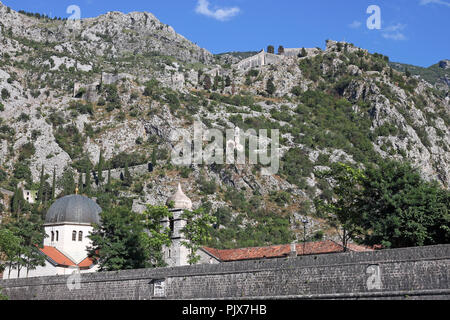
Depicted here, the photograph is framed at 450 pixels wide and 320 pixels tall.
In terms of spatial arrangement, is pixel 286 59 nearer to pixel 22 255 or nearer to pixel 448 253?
pixel 22 255

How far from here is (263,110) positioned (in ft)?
495

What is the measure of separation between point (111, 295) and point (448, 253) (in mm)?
20028

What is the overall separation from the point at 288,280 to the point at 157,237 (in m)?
20.1

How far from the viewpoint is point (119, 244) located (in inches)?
1944

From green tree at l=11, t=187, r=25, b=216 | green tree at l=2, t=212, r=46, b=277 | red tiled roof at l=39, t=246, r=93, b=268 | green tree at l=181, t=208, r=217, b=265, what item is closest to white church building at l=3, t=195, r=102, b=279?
red tiled roof at l=39, t=246, r=93, b=268

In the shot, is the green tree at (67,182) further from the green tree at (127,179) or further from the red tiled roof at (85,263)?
the red tiled roof at (85,263)

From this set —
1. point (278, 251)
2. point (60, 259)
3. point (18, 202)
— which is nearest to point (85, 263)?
point (60, 259)

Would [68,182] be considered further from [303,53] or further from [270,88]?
[303,53]

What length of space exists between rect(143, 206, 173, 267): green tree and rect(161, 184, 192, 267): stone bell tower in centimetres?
36

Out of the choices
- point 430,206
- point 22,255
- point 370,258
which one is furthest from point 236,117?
point 370,258

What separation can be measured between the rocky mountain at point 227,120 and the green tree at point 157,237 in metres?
39.1

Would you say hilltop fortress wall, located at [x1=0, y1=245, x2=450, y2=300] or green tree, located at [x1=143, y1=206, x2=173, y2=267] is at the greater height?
green tree, located at [x1=143, y1=206, x2=173, y2=267]

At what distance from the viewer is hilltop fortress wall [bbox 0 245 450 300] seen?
2995 centimetres

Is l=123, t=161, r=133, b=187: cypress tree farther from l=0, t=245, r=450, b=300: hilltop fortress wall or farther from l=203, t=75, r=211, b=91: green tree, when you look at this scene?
l=0, t=245, r=450, b=300: hilltop fortress wall
